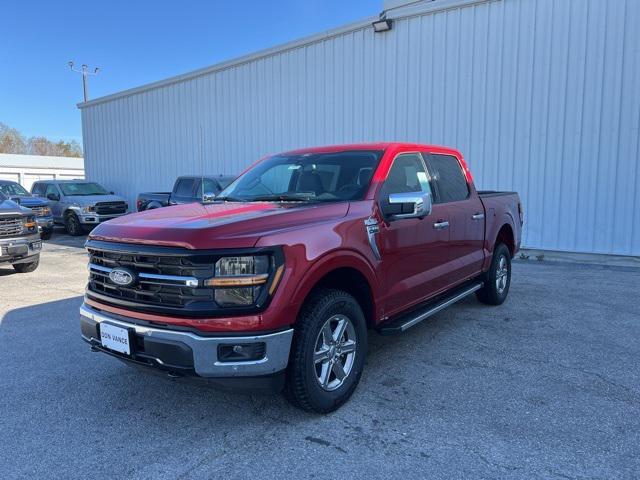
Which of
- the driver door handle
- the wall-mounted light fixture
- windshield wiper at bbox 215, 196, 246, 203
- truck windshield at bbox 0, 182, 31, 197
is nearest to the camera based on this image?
windshield wiper at bbox 215, 196, 246, 203

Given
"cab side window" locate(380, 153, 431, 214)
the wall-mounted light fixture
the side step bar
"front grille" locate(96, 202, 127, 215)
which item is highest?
the wall-mounted light fixture

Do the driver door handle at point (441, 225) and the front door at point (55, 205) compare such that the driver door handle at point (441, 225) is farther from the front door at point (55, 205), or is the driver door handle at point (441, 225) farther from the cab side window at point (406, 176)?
the front door at point (55, 205)

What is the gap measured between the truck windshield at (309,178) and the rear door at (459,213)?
3.11 feet

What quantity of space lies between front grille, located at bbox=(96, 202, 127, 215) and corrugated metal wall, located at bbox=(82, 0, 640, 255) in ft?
17.7

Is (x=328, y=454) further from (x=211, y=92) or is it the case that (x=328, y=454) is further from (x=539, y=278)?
(x=211, y=92)

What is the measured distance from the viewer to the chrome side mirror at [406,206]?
357 cm

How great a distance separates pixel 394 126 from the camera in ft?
40.6

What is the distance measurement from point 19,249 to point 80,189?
939 cm

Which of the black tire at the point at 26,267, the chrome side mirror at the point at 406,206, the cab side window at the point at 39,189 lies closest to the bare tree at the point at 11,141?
the cab side window at the point at 39,189

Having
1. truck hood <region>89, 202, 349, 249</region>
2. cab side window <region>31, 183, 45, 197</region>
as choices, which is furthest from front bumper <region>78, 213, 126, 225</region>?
truck hood <region>89, 202, 349, 249</region>

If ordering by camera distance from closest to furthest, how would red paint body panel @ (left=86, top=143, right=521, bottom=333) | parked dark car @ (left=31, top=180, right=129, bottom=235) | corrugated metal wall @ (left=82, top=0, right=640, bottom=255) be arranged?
red paint body panel @ (left=86, top=143, right=521, bottom=333)
corrugated metal wall @ (left=82, top=0, right=640, bottom=255)
parked dark car @ (left=31, top=180, right=129, bottom=235)

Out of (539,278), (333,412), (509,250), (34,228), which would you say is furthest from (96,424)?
(539,278)

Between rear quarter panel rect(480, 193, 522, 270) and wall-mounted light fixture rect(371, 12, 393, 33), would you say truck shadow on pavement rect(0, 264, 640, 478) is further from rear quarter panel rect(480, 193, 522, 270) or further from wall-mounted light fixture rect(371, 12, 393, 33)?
wall-mounted light fixture rect(371, 12, 393, 33)

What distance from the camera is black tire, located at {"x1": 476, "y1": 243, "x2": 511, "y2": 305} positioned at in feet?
19.5
